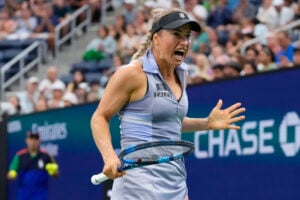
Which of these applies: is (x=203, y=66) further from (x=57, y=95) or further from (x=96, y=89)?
(x=57, y=95)

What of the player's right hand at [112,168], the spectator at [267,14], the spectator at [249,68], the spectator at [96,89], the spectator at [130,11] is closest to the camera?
the player's right hand at [112,168]

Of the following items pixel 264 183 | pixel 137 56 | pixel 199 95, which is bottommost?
pixel 264 183

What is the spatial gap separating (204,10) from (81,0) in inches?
210

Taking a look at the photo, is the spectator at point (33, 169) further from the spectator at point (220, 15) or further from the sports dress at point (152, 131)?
the sports dress at point (152, 131)

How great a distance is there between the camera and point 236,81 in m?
10.1

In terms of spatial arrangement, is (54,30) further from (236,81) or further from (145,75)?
(145,75)

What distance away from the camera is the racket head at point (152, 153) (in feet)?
→ 19.0

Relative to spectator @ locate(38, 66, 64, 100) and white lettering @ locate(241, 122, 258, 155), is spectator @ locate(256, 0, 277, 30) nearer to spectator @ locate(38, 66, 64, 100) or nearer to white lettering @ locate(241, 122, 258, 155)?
white lettering @ locate(241, 122, 258, 155)

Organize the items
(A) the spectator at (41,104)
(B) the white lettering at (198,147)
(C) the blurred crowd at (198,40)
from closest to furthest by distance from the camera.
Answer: (B) the white lettering at (198,147)
(C) the blurred crowd at (198,40)
(A) the spectator at (41,104)

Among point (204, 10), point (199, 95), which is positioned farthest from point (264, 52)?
point (204, 10)

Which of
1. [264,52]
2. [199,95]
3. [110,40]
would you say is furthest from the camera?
[110,40]

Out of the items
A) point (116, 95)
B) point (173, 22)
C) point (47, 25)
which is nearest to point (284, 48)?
point (173, 22)

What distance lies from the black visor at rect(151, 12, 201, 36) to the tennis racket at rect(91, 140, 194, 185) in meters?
0.70

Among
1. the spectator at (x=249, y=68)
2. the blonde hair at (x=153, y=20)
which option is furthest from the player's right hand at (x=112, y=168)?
the spectator at (x=249, y=68)
